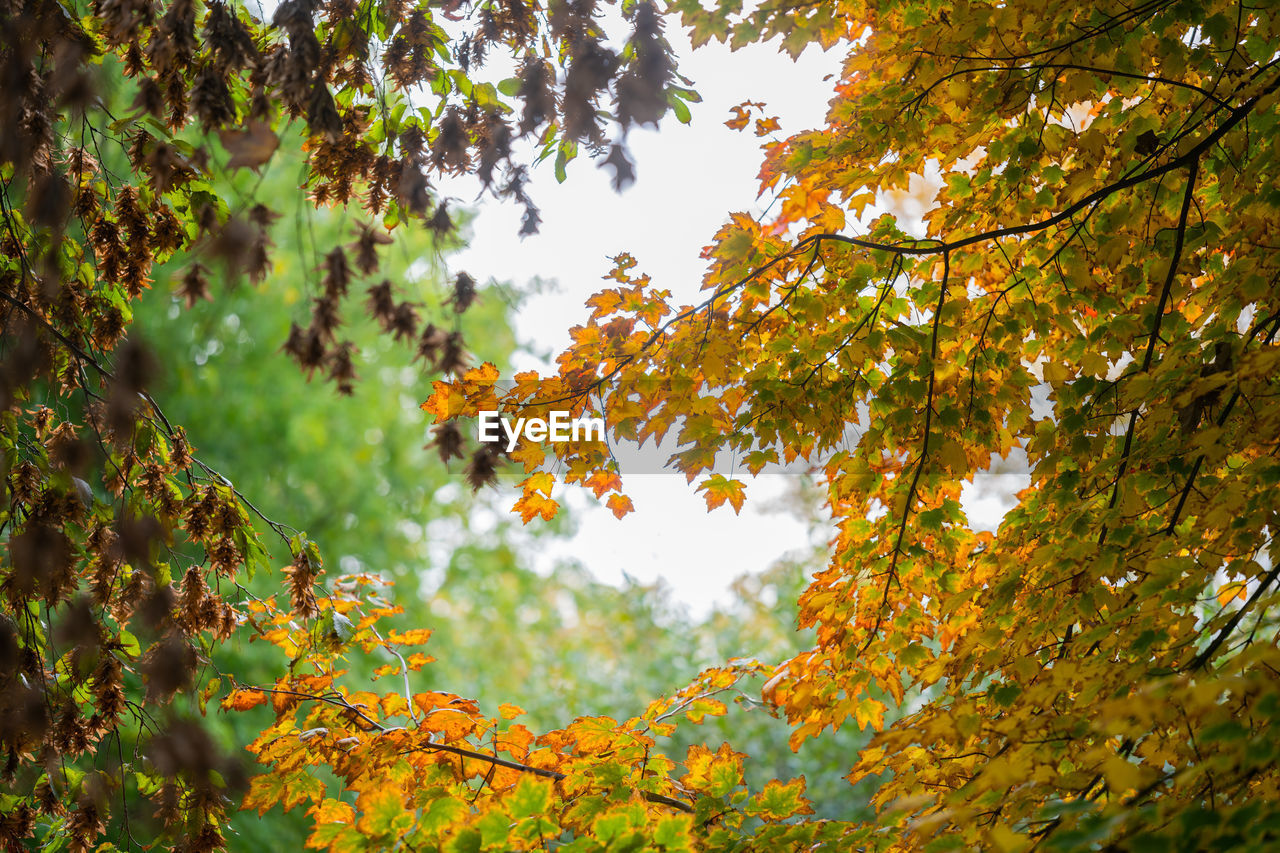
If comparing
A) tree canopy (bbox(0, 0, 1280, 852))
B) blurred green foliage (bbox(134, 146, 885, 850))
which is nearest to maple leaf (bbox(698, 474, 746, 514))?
tree canopy (bbox(0, 0, 1280, 852))

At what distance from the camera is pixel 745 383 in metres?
2.07

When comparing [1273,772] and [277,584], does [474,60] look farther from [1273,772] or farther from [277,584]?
[277,584]

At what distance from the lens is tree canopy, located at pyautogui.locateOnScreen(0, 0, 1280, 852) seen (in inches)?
53.7

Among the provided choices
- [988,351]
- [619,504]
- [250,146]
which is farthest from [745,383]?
[250,146]

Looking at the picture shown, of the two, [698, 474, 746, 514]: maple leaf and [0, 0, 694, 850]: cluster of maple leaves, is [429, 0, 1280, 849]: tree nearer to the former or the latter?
[698, 474, 746, 514]: maple leaf

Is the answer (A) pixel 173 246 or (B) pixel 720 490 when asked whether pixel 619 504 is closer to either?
(B) pixel 720 490

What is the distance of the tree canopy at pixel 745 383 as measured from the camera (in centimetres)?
136

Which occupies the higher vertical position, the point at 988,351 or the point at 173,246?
the point at 173,246

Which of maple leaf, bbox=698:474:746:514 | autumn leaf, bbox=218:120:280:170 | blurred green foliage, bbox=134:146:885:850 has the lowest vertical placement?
autumn leaf, bbox=218:120:280:170

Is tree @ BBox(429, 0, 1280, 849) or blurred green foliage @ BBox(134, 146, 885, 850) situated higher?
blurred green foliage @ BBox(134, 146, 885, 850)

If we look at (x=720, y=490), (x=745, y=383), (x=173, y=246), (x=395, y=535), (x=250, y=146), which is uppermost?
(x=395, y=535)

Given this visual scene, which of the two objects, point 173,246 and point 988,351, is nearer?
point 173,246

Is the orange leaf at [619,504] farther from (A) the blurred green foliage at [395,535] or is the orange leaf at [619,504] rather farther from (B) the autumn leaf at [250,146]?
(A) the blurred green foliage at [395,535]

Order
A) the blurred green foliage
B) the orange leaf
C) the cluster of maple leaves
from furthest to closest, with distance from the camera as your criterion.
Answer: the blurred green foliage
the orange leaf
the cluster of maple leaves
